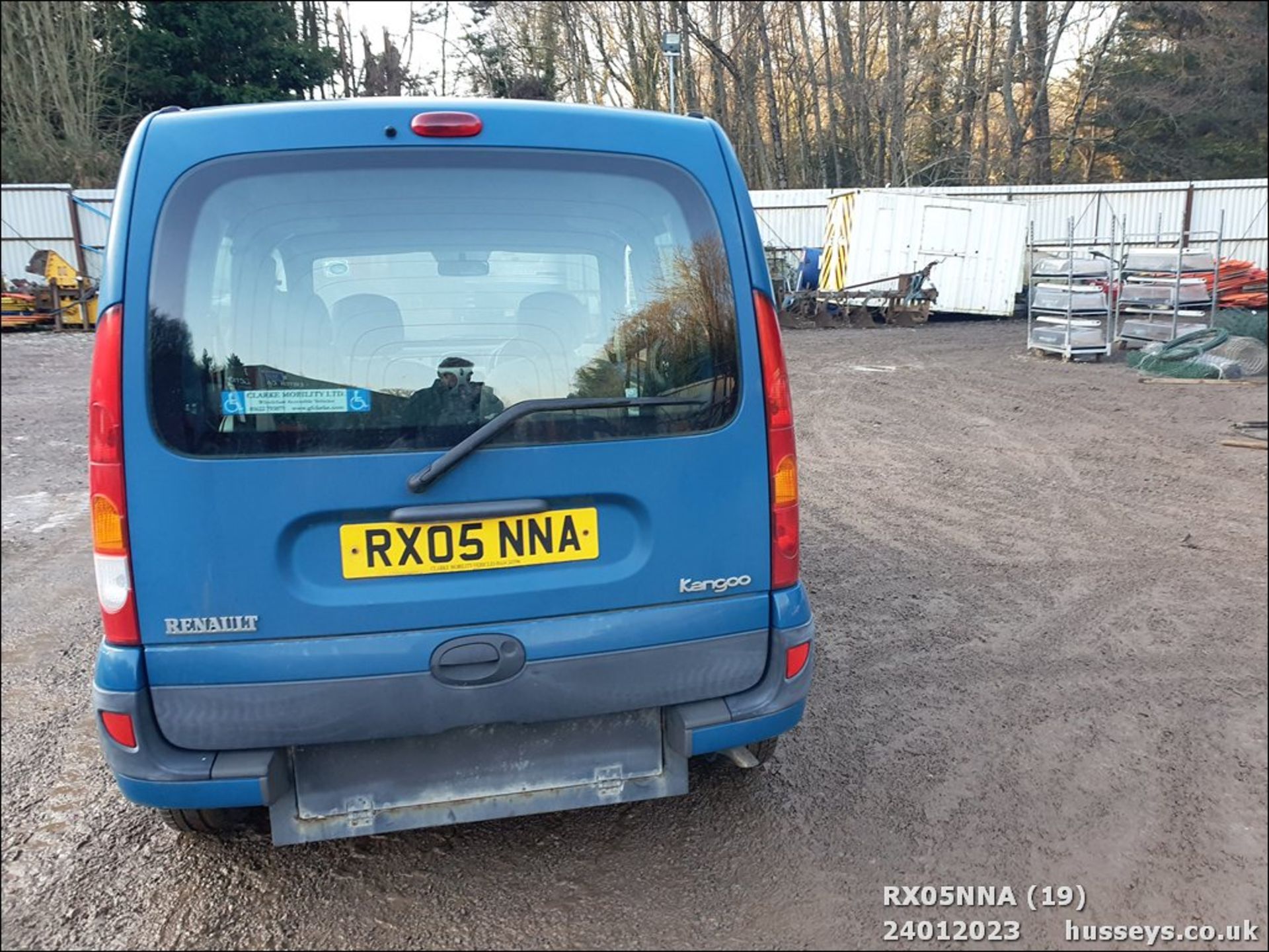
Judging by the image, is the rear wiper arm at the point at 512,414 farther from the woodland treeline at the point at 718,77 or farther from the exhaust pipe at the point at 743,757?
the woodland treeline at the point at 718,77

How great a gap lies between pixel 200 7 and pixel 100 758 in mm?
26833

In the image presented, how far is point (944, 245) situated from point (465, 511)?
2094 cm

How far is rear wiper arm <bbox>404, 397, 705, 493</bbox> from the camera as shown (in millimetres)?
2299

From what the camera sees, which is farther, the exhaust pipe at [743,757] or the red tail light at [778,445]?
the exhaust pipe at [743,757]

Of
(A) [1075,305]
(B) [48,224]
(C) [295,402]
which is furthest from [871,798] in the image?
(B) [48,224]

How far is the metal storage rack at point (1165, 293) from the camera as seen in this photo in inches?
537

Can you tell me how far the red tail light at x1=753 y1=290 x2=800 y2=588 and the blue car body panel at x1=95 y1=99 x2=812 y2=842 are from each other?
0.03m

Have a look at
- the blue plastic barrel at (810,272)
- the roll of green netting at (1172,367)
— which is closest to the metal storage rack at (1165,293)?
the roll of green netting at (1172,367)

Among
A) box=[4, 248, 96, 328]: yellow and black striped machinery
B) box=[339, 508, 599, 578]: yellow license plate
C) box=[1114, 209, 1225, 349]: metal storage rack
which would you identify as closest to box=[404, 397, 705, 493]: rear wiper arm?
box=[339, 508, 599, 578]: yellow license plate

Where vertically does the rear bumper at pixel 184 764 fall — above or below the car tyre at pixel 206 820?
above

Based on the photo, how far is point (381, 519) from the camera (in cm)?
233

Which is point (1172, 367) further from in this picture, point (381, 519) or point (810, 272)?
point (381, 519)

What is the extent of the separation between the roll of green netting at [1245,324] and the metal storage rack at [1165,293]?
0.84 ft

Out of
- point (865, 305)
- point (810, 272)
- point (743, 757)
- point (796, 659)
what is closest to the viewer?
point (796, 659)
